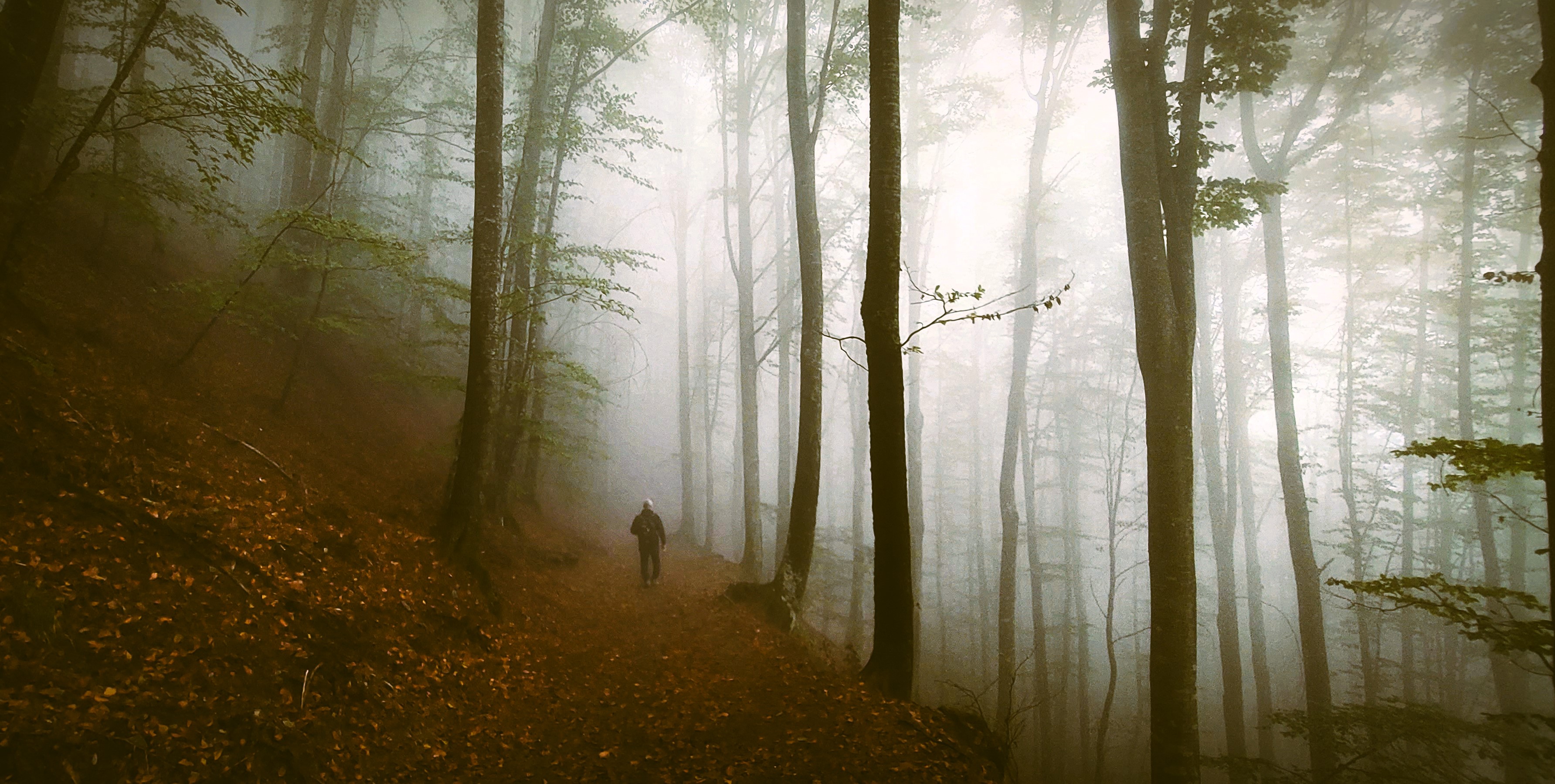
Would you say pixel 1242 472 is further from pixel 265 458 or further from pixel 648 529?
pixel 265 458

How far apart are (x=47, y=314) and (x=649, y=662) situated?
8538 millimetres

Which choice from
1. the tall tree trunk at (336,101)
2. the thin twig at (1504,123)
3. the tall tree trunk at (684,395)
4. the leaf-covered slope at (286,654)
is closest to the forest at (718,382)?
the leaf-covered slope at (286,654)

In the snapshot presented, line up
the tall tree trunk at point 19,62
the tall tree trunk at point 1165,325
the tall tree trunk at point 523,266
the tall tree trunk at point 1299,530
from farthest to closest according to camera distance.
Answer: the tall tree trunk at point 523,266 → the tall tree trunk at point 1299,530 → the tall tree trunk at point 19,62 → the tall tree trunk at point 1165,325

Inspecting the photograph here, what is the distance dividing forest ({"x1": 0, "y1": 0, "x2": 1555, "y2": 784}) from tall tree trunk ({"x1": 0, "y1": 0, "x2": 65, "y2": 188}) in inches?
1.7

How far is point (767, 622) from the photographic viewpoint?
27.0 feet

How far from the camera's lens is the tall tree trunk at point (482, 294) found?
7.41 metres

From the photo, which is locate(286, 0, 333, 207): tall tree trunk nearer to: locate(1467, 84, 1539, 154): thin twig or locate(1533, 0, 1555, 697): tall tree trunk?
locate(1467, 84, 1539, 154): thin twig

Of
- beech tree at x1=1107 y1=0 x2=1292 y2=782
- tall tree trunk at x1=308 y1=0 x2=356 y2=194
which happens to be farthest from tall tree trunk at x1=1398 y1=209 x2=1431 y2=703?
tall tree trunk at x1=308 y1=0 x2=356 y2=194

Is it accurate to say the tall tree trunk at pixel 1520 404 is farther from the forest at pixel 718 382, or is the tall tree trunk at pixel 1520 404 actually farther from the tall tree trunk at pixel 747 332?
the tall tree trunk at pixel 747 332

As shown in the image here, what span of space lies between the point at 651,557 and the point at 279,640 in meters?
7.53

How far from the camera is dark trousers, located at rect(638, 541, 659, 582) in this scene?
11.4 metres

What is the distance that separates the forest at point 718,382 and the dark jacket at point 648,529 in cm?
20

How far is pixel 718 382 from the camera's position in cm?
2178

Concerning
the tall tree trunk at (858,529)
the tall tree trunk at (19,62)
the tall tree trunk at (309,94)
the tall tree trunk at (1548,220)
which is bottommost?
the tall tree trunk at (858,529)
